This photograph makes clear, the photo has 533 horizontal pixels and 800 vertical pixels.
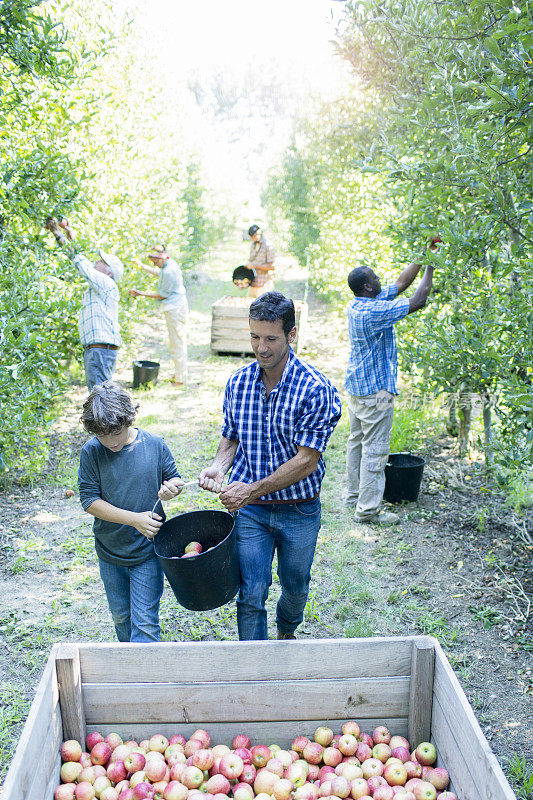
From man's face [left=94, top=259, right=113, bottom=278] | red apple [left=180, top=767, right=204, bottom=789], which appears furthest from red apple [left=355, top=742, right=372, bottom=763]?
man's face [left=94, top=259, right=113, bottom=278]

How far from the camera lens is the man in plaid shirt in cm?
303

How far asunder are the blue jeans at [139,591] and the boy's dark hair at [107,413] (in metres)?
0.71

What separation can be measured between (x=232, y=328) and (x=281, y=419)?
8.70m

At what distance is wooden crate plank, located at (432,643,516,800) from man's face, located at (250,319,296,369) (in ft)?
4.58

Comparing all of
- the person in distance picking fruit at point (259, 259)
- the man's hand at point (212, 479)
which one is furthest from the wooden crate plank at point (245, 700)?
the person in distance picking fruit at point (259, 259)

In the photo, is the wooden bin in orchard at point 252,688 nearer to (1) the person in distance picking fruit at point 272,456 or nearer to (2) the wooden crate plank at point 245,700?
(2) the wooden crate plank at point 245,700

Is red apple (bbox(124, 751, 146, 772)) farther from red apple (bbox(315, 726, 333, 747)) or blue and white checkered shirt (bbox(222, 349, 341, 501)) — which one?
blue and white checkered shirt (bbox(222, 349, 341, 501))

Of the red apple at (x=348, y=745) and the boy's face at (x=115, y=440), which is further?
the boy's face at (x=115, y=440)

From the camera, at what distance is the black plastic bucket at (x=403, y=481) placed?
5.96 meters

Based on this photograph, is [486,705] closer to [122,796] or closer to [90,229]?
[122,796]

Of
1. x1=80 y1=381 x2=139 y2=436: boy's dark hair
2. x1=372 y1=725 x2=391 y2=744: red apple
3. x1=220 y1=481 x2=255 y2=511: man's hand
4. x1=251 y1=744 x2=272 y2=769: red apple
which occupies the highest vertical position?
x1=80 y1=381 x2=139 y2=436: boy's dark hair

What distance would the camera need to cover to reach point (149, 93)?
39.3 feet

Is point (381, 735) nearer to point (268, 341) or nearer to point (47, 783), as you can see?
point (47, 783)

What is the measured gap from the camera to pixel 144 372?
9742 mm
